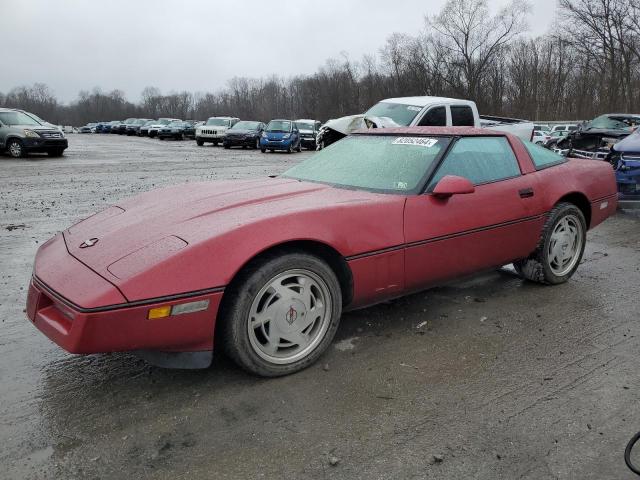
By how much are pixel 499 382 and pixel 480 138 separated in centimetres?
194

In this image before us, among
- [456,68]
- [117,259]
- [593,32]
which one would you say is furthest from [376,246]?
[456,68]

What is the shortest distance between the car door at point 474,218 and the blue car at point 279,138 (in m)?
18.3

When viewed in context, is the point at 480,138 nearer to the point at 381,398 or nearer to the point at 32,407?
the point at 381,398

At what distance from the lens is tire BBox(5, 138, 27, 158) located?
16.2 metres

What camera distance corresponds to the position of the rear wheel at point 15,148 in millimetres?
16203

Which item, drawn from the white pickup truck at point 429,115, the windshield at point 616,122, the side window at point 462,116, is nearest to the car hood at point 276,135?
the white pickup truck at point 429,115

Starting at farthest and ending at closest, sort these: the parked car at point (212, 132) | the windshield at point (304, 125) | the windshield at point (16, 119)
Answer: the parked car at point (212, 132) < the windshield at point (304, 125) < the windshield at point (16, 119)

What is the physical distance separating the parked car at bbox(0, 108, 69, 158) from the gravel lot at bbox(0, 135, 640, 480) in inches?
581

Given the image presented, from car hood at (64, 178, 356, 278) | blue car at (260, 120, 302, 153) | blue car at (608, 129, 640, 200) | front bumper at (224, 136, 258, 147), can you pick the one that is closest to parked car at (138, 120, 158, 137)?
front bumper at (224, 136, 258, 147)

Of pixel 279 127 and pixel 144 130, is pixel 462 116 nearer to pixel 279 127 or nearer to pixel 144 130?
pixel 279 127

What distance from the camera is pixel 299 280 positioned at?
2697 millimetres

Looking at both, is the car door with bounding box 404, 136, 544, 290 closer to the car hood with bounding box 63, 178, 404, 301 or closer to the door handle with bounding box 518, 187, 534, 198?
the door handle with bounding box 518, 187, 534, 198

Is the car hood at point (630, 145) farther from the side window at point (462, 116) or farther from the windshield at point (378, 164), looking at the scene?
the windshield at point (378, 164)

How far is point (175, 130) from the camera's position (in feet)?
115
